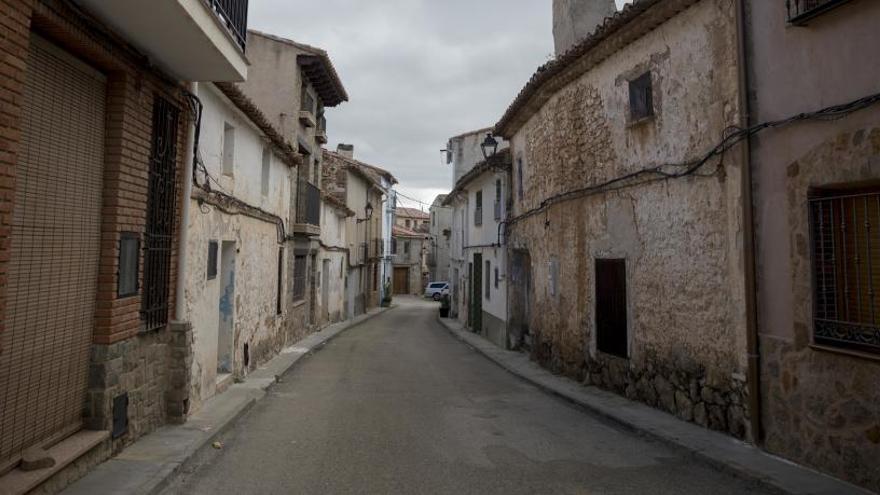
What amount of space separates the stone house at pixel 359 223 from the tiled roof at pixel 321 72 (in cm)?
711

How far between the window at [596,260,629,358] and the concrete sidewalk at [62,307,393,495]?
5319 mm

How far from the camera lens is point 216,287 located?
8633 mm

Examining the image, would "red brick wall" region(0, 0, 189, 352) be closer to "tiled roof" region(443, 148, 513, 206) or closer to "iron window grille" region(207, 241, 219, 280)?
Result: "iron window grille" region(207, 241, 219, 280)

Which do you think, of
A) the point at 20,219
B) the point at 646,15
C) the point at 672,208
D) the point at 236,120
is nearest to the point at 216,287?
the point at 236,120

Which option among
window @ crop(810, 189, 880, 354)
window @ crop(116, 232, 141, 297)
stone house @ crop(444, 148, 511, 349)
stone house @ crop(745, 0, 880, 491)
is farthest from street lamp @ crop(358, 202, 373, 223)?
window @ crop(810, 189, 880, 354)

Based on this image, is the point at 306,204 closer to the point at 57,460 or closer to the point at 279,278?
the point at 279,278

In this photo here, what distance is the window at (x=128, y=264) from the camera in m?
5.46

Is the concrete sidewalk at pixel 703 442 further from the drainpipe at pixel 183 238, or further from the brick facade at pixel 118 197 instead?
the drainpipe at pixel 183 238

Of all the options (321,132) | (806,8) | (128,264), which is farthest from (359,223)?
(806,8)

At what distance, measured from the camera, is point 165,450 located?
18.4 feet

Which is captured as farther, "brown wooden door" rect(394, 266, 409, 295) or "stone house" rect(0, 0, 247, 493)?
"brown wooden door" rect(394, 266, 409, 295)

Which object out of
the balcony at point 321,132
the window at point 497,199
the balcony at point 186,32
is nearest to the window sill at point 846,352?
the balcony at point 186,32

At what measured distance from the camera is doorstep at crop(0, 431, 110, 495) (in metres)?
3.89

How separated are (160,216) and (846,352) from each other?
21.5 feet
